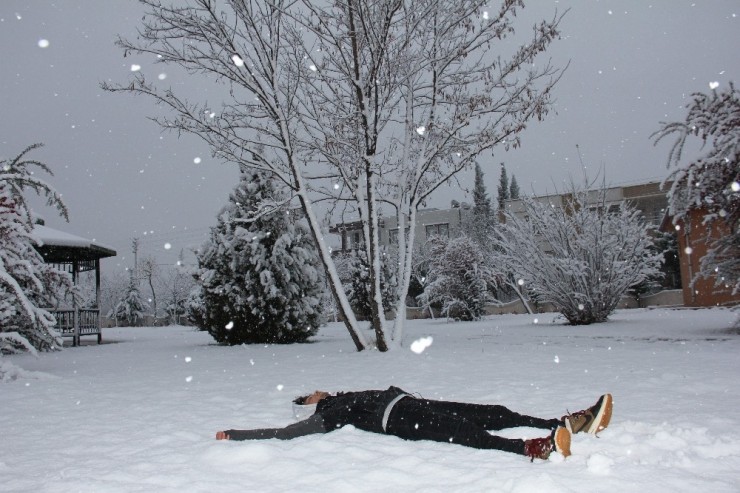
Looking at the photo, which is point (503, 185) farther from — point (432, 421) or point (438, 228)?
point (432, 421)

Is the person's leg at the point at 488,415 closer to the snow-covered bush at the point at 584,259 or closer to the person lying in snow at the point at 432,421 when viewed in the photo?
the person lying in snow at the point at 432,421

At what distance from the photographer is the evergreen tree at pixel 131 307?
143ft

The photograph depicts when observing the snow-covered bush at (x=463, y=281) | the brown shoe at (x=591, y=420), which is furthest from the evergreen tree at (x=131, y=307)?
the brown shoe at (x=591, y=420)

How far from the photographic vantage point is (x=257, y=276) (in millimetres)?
13508

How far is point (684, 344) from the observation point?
8.88 metres

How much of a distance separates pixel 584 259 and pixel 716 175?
4.82 meters

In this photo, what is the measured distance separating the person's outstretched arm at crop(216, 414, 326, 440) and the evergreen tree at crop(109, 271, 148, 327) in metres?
44.0

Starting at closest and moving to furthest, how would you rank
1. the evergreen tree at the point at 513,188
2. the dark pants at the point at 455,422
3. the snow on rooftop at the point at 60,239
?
the dark pants at the point at 455,422 → the snow on rooftop at the point at 60,239 → the evergreen tree at the point at 513,188

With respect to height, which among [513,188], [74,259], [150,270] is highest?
[513,188]

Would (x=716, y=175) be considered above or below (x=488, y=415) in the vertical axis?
above

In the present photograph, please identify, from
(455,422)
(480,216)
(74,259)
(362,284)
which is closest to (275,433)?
(455,422)

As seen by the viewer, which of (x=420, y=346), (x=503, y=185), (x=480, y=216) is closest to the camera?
(x=420, y=346)

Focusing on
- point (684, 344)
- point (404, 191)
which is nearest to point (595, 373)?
point (684, 344)

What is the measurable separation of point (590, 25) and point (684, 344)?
6844 mm
